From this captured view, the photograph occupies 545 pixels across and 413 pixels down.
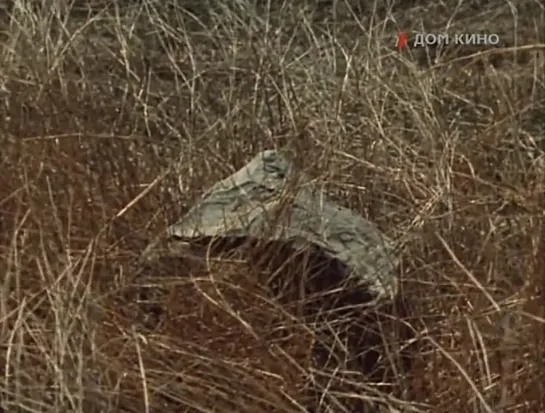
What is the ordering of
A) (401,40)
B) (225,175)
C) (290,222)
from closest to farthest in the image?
1. (290,222)
2. (225,175)
3. (401,40)

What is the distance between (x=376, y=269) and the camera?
58.1 inches

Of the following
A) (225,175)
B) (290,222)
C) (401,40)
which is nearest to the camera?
(290,222)

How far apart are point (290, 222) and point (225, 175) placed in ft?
1.00

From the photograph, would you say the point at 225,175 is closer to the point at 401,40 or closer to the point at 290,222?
the point at 290,222

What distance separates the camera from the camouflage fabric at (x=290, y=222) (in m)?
1.49

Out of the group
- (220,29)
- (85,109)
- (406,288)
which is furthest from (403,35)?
(406,288)

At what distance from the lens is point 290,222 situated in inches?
59.6

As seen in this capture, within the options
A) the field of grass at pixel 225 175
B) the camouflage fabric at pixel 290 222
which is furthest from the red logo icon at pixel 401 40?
the camouflage fabric at pixel 290 222

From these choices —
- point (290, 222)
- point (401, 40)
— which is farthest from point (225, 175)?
point (401, 40)

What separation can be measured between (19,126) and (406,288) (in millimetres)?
691

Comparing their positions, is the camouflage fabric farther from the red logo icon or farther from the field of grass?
the red logo icon

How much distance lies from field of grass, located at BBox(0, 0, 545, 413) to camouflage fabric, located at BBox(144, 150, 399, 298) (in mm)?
47

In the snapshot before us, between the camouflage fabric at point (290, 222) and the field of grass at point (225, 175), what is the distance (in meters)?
0.05

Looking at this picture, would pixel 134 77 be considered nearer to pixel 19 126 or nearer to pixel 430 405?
pixel 19 126
